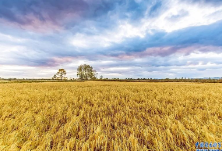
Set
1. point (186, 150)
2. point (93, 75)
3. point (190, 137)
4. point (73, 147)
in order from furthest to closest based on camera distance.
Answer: point (93, 75), point (190, 137), point (73, 147), point (186, 150)

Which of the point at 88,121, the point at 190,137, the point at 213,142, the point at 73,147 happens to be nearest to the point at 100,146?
the point at 73,147

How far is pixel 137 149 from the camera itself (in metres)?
1.89

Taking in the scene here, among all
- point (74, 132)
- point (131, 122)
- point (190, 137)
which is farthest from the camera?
point (131, 122)

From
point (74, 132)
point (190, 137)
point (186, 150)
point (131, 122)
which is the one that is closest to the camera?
point (186, 150)

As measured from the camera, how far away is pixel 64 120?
3.39 m

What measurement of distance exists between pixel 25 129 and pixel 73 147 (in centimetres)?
154

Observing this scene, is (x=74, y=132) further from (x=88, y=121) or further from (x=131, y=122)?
(x=131, y=122)

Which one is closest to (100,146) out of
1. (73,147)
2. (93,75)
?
(73,147)

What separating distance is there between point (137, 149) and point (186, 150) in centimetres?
84

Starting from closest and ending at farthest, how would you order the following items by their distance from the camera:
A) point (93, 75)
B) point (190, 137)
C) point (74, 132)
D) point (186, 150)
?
1. point (186, 150)
2. point (190, 137)
3. point (74, 132)
4. point (93, 75)

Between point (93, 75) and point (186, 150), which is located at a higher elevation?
point (93, 75)

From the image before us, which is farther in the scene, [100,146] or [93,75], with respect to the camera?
[93,75]

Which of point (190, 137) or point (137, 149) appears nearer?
point (137, 149)

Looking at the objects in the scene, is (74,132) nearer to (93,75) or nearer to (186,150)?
(186,150)
